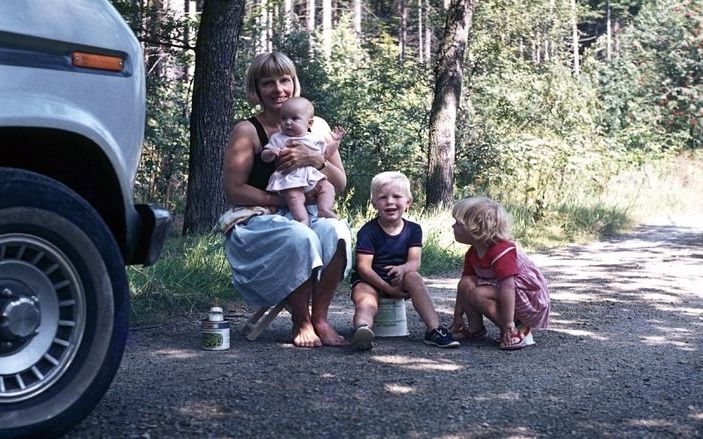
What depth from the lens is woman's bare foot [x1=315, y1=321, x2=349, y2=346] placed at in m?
5.95

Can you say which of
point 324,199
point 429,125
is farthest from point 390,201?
point 429,125

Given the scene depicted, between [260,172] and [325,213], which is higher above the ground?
[260,172]

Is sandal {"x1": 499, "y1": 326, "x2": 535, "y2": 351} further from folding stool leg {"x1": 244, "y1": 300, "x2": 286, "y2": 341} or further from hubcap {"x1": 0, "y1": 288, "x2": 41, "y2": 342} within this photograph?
hubcap {"x1": 0, "y1": 288, "x2": 41, "y2": 342}

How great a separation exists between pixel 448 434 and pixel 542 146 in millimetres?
14928

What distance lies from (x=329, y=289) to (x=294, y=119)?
986 mm

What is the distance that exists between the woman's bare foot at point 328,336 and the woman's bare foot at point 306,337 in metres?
0.04

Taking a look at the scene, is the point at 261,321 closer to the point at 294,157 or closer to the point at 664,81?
the point at 294,157

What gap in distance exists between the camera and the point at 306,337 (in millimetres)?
5902

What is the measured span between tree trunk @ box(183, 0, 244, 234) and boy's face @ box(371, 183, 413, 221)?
4.80m

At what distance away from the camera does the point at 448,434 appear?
4.00 meters

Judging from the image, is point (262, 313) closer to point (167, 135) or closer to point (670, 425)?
point (670, 425)

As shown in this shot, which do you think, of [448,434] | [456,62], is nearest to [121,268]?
[448,434]

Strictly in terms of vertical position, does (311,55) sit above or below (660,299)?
above

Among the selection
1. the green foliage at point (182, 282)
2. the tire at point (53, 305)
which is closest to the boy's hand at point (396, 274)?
the green foliage at point (182, 282)
